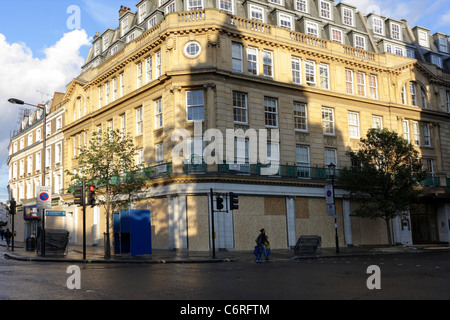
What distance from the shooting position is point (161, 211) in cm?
3019

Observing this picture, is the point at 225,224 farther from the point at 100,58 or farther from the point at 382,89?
the point at 100,58

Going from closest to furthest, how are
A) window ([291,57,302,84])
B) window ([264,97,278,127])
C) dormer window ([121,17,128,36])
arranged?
window ([264,97,278,127]) < window ([291,57,302,84]) < dormer window ([121,17,128,36])

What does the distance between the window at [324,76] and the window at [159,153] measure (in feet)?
44.9

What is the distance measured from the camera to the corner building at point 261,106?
29422mm

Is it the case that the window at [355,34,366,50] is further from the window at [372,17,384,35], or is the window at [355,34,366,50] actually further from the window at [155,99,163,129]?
the window at [155,99,163,129]

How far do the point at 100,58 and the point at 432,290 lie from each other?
129ft

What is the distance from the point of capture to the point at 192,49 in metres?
30.3

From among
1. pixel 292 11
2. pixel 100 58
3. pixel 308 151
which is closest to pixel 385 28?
pixel 292 11

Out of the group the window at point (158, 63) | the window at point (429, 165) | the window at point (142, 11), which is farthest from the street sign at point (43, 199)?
the window at point (429, 165)

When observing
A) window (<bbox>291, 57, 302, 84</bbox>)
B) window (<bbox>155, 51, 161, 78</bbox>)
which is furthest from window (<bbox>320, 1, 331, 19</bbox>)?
window (<bbox>155, 51, 161, 78</bbox>)

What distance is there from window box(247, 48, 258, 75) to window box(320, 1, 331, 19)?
10176mm

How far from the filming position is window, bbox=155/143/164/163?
103 feet

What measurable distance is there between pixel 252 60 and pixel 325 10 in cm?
1136

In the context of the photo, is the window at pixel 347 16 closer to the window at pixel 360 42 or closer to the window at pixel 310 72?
the window at pixel 360 42
